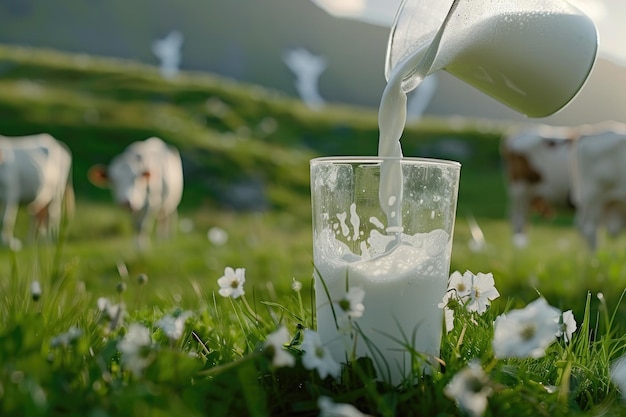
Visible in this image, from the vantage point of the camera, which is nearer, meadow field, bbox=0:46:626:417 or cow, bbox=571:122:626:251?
meadow field, bbox=0:46:626:417

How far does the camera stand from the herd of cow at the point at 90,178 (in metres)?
9.46

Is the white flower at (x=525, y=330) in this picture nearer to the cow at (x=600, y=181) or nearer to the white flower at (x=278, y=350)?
the white flower at (x=278, y=350)

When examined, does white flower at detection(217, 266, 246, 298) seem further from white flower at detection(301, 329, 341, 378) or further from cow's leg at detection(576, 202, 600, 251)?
cow's leg at detection(576, 202, 600, 251)

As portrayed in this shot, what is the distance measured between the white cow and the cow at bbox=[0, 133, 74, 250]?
638 millimetres

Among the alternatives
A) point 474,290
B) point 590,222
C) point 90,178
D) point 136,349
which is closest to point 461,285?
point 474,290

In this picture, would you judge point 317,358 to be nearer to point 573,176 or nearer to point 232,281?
point 232,281

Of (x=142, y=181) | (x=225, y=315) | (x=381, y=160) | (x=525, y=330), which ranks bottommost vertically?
(x=142, y=181)

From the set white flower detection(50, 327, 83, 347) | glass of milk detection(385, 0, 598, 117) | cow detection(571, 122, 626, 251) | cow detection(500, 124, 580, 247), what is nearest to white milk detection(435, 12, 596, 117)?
glass of milk detection(385, 0, 598, 117)

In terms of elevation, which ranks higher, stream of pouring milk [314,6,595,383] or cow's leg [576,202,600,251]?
stream of pouring milk [314,6,595,383]

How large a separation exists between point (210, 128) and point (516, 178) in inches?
728

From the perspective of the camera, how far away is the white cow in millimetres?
9383

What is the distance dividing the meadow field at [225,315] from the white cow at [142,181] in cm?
55

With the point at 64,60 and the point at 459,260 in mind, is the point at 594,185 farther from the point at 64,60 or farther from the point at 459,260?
the point at 64,60

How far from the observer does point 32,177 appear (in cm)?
1001
